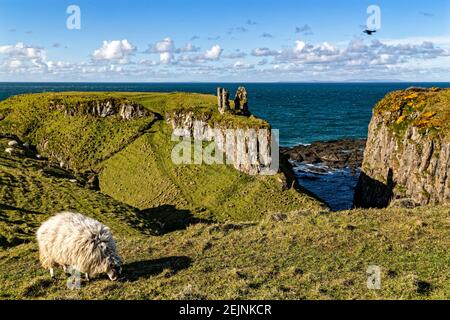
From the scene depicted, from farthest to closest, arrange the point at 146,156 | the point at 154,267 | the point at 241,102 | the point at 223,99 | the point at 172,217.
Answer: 1. the point at 241,102
2. the point at 223,99
3. the point at 146,156
4. the point at 172,217
5. the point at 154,267

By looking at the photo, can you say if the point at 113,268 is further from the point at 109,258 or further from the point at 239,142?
the point at 239,142

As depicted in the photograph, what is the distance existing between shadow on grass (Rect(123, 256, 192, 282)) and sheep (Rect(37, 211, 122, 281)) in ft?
3.38

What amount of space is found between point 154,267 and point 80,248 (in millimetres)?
3902

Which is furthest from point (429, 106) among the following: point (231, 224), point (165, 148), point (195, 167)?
point (231, 224)

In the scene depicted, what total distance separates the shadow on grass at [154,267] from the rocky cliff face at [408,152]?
5123 cm

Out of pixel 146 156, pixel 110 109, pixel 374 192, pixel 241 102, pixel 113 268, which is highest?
pixel 241 102

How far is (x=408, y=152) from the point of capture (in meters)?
72.3

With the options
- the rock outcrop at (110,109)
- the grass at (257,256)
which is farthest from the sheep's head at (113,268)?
the rock outcrop at (110,109)

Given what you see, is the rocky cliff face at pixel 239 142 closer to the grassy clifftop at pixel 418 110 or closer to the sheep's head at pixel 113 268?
the grassy clifftop at pixel 418 110

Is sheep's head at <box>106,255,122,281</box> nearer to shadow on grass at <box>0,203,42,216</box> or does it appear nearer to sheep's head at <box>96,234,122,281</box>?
sheep's head at <box>96,234,122,281</box>

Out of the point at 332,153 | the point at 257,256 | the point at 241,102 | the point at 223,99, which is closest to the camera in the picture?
the point at 257,256

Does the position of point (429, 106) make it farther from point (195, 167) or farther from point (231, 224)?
point (231, 224)

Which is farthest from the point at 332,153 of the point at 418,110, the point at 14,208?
the point at 14,208
